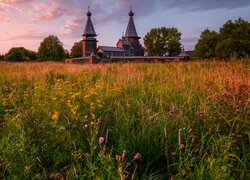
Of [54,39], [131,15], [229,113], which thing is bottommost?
[229,113]

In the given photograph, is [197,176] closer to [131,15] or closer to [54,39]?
[131,15]

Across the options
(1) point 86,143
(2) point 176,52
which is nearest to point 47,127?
(1) point 86,143

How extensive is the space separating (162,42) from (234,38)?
1126 inches

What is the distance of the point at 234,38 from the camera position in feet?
129

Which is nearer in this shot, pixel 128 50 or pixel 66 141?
pixel 66 141

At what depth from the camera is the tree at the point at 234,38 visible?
35438 mm

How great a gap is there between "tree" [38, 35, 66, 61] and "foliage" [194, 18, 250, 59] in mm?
42244

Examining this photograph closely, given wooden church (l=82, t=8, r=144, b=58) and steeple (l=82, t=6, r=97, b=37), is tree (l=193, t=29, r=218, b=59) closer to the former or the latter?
wooden church (l=82, t=8, r=144, b=58)

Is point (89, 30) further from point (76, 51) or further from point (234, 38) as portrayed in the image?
point (234, 38)

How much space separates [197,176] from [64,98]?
66.9 inches

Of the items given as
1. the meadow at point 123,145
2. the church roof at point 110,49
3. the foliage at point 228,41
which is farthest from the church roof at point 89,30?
the meadow at point 123,145

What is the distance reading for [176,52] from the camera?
66.6m

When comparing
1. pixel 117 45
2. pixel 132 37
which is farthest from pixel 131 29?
pixel 117 45

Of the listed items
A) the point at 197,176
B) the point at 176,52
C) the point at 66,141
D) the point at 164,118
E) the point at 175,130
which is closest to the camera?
the point at 197,176
